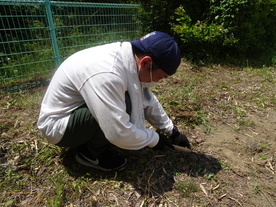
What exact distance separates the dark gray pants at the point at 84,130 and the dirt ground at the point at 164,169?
301mm

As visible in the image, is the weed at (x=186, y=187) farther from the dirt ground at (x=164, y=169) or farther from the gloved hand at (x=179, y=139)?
the gloved hand at (x=179, y=139)

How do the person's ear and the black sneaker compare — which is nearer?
the person's ear

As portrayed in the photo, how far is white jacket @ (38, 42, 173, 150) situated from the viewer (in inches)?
54.1

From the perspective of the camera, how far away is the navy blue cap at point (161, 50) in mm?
1433

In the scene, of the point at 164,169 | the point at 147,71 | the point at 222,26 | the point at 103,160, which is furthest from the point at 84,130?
the point at 222,26

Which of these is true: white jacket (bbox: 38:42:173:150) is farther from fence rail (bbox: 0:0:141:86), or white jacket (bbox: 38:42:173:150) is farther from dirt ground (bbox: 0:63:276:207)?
fence rail (bbox: 0:0:141:86)

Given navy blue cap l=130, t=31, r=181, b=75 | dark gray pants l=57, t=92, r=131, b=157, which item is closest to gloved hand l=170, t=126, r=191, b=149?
dark gray pants l=57, t=92, r=131, b=157

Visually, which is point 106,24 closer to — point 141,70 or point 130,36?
point 130,36

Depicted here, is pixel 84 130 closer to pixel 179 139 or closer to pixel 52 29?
pixel 179 139

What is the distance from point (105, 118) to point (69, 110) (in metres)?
0.38

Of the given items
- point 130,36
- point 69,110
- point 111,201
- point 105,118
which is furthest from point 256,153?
point 130,36

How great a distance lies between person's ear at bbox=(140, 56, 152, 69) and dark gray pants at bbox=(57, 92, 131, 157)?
0.25 metres

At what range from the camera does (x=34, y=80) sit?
146 inches

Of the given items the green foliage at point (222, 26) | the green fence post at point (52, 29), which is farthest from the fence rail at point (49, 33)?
the green foliage at point (222, 26)
